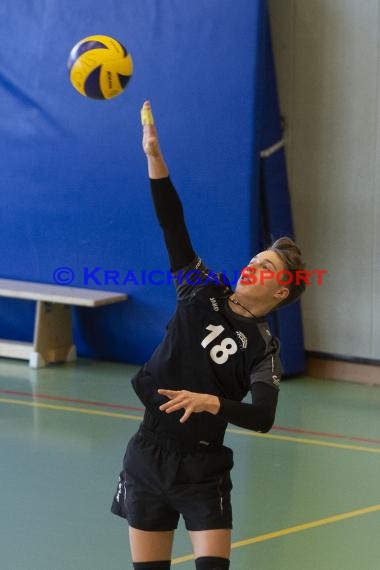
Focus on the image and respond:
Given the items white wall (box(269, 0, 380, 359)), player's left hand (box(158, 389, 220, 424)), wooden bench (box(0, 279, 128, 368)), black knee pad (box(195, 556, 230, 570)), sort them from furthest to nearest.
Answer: wooden bench (box(0, 279, 128, 368)), white wall (box(269, 0, 380, 359)), black knee pad (box(195, 556, 230, 570)), player's left hand (box(158, 389, 220, 424))

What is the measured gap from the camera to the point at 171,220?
3.38m

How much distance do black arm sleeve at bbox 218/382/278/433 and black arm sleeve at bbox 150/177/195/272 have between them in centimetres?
50

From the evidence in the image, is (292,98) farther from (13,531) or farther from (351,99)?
(13,531)

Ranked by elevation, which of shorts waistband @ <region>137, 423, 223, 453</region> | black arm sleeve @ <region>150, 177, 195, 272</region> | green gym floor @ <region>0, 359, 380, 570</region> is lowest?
green gym floor @ <region>0, 359, 380, 570</region>

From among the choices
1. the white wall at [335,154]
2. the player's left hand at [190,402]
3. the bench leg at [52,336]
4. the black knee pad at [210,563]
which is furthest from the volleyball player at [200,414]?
the bench leg at [52,336]

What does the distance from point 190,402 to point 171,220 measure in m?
0.70

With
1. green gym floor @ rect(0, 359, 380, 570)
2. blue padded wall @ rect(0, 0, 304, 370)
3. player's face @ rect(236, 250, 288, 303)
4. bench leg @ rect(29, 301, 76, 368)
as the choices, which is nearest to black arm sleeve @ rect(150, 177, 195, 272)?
player's face @ rect(236, 250, 288, 303)

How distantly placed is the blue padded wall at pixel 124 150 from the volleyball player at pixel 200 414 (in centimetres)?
432

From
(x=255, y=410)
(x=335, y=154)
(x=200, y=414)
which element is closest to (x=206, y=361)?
(x=200, y=414)

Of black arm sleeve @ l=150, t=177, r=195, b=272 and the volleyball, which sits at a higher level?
the volleyball

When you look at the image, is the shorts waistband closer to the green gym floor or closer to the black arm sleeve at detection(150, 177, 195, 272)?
the black arm sleeve at detection(150, 177, 195, 272)

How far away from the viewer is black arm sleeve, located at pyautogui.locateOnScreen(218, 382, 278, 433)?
2994mm

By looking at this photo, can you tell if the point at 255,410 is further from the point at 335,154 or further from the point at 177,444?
the point at 335,154

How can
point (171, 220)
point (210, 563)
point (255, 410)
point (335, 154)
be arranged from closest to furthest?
point (255, 410) < point (210, 563) < point (171, 220) < point (335, 154)
